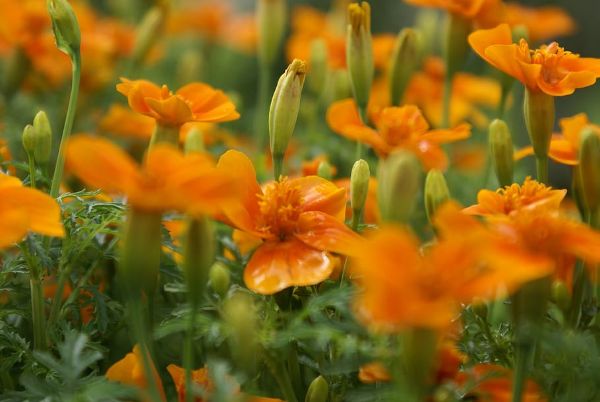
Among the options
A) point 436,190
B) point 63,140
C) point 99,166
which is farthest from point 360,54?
point 99,166

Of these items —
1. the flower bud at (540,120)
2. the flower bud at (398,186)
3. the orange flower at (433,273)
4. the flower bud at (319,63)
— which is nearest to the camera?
the orange flower at (433,273)

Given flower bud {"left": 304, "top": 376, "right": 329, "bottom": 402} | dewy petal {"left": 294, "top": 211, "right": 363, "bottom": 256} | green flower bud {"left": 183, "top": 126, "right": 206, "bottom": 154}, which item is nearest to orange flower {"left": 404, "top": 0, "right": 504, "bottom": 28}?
green flower bud {"left": 183, "top": 126, "right": 206, "bottom": 154}

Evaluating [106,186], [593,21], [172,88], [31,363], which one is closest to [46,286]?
[31,363]

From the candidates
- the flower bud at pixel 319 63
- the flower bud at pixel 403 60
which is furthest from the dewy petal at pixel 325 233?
the flower bud at pixel 319 63

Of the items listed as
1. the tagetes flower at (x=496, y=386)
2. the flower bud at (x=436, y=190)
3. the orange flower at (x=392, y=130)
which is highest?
the orange flower at (x=392, y=130)

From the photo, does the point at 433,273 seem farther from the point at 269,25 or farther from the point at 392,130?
the point at 269,25

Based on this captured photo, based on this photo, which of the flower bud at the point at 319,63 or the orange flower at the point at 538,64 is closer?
the orange flower at the point at 538,64

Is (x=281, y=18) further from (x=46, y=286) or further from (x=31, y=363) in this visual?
(x=31, y=363)

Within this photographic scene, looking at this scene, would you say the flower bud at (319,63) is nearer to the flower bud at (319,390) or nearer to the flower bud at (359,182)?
the flower bud at (359,182)
